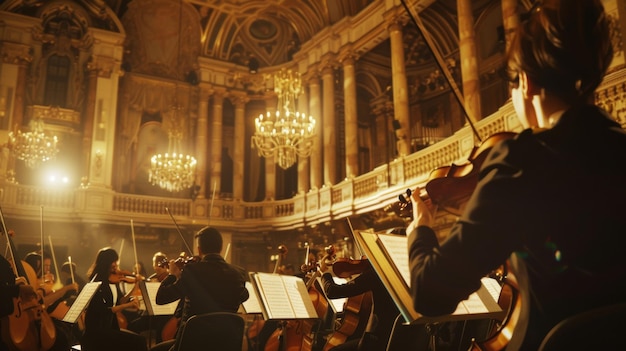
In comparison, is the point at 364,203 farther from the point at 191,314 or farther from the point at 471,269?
the point at 471,269

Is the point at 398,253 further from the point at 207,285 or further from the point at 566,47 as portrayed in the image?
the point at 207,285

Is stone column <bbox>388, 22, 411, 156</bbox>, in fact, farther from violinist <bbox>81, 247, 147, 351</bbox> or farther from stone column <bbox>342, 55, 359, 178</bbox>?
violinist <bbox>81, 247, 147, 351</bbox>

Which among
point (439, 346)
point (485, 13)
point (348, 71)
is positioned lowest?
point (439, 346)

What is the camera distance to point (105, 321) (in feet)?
16.6

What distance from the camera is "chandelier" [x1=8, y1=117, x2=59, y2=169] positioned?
51.2 ft

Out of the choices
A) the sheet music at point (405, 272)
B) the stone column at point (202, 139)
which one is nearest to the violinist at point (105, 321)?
the sheet music at point (405, 272)

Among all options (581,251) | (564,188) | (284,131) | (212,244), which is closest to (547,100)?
(564,188)

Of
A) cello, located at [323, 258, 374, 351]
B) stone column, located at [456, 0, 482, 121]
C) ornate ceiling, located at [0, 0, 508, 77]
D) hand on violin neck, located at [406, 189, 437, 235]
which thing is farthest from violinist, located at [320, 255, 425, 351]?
ornate ceiling, located at [0, 0, 508, 77]

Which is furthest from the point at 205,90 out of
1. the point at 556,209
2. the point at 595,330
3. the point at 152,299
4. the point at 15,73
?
the point at 595,330

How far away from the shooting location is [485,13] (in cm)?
1659

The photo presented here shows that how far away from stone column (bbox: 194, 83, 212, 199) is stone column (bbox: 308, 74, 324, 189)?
4.26m

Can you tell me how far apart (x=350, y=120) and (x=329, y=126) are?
1010mm

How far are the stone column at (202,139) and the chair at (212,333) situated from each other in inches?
618

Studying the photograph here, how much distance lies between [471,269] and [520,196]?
214 millimetres
